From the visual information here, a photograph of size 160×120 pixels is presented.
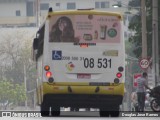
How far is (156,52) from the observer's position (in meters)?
45.0

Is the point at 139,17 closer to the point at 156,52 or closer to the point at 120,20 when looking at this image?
the point at 156,52

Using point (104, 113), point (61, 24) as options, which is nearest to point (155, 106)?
point (104, 113)

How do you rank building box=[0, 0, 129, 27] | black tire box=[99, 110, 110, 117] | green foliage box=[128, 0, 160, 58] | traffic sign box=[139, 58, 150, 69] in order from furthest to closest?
building box=[0, 0, 129, 27], green foliage box=[128, 0, 160, 58], traffic sign box=[139, 58, 150, 69], black tire box=[99, 110, 110, 117]

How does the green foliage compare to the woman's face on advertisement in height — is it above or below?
below

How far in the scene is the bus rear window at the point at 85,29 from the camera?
26.6 m

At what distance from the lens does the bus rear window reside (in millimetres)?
26609

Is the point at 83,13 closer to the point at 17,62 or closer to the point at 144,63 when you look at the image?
the point at 144,63

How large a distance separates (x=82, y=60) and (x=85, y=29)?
0.95 metres

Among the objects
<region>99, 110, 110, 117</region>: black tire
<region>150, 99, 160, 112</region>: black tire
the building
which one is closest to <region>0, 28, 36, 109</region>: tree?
the building

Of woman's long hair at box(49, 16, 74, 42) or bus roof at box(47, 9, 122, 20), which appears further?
woman's long hair at box(49, 16, 74, 42)

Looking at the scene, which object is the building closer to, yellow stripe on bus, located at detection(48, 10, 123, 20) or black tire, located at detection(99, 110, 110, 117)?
black tire, located at detection(99, 110, 110, 117)

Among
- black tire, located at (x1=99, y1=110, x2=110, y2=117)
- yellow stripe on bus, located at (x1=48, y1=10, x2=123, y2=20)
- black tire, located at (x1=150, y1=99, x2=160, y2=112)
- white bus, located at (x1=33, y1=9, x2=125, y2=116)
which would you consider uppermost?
yellow stripe on bus, located at (x1=48, y1=10, x2=123, y2=20)

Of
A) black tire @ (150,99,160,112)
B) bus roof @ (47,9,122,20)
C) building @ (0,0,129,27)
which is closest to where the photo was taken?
bus roof @ (47,9,122,20)

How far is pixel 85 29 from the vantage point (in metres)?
27.0
